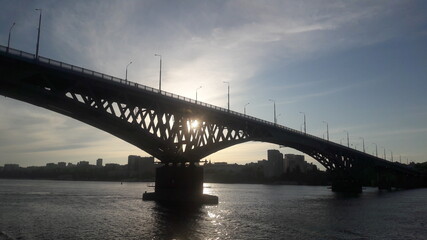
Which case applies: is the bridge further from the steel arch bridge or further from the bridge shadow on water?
the bridge shadow on water

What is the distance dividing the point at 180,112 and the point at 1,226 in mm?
37921

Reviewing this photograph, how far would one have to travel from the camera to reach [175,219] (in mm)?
43812

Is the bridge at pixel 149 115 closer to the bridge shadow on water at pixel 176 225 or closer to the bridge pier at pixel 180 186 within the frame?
the bridge pier at pixel 180 186

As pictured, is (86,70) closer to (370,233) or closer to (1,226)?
(1,226)

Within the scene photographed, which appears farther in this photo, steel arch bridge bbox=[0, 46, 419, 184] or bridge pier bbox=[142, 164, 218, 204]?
bridge pier bbox=[142, 164, 218, 204]

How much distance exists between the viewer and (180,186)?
6969 centimetres

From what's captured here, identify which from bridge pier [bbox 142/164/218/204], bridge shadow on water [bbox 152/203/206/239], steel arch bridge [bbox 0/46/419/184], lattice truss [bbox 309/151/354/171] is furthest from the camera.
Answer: lattice truss [bbox 309/151/354/171]

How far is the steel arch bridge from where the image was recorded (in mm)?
48144

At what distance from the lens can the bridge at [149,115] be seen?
160ft

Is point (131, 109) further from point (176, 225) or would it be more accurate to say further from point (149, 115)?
point (176, 225)

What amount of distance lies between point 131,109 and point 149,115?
466 cm

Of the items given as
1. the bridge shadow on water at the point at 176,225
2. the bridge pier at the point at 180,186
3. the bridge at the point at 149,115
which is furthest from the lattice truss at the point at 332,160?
the bridge shadow on water at the point at 176,225

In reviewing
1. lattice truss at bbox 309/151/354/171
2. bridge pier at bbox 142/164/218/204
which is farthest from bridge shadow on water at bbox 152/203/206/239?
lattice truss at bbox 309/151/354/171

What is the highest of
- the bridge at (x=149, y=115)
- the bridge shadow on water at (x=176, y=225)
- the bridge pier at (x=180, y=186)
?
the bridge at (x=149, y=115)
